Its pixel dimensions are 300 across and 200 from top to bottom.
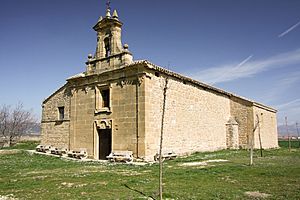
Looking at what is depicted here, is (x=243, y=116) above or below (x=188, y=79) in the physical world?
below

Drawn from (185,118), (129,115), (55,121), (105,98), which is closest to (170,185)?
(129,115)

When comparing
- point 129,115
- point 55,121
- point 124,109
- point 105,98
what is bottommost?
point 55,121

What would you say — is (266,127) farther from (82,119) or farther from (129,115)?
(82,119)

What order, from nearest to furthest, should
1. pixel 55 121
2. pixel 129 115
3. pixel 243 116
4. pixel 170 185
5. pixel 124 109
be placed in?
pixel 170 185
pixel 129 115
pixel 124 109
pixel 55 121
pixel 243 116

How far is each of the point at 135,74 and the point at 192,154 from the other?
23.7 ft

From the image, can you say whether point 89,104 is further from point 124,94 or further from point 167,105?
point 167,105

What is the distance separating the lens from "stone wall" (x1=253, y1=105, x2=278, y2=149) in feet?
86.0

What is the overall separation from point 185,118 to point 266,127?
573 inches

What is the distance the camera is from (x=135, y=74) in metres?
16.2

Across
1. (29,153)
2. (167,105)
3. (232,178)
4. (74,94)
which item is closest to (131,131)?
(167,105)

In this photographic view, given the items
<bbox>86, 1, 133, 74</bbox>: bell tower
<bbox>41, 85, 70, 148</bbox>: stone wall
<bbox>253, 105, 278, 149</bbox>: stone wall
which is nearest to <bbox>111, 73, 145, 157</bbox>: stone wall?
<bbox>86, 1, 133, 74</bbox>: bell tower

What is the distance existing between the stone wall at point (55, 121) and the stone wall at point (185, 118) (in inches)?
298

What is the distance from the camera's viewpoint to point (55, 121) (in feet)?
69.7

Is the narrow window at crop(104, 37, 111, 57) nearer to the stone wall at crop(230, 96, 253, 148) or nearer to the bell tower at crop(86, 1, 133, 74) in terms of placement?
the bell tower at crop(86, 1, 133, 74)
